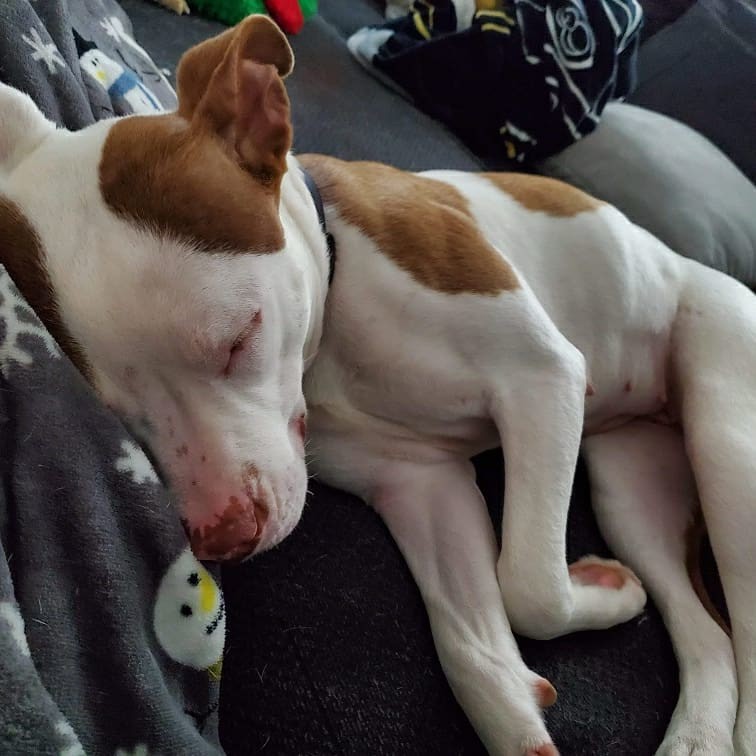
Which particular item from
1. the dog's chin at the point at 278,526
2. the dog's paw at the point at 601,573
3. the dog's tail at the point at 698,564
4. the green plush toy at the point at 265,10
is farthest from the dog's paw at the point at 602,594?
the green plush toy at the point at 265,10

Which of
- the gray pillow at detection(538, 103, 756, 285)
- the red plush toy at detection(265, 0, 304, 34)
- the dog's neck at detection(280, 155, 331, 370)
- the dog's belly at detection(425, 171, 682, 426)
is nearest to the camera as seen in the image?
the dog's neck at detection(280, 155, 331, 370)

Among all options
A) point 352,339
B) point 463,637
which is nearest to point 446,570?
point 463,637

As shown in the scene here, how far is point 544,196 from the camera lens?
171 cm

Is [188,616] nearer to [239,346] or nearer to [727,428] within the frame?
[239,346]

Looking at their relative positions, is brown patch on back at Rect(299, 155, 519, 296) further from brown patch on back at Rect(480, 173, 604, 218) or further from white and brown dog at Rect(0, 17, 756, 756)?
brown patch on back at Rect(480, 173, 604, 218)

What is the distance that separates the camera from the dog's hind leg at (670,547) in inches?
48.6

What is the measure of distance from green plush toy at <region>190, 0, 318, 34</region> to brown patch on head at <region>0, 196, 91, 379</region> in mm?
1923

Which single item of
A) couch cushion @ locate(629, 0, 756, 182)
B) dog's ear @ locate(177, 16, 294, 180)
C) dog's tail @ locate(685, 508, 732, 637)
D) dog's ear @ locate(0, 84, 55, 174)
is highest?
dog's ear @ locate(177, 16, 294, 180)

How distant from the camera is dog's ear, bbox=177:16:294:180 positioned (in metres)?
1.13

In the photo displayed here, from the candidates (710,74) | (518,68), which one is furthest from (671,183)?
(710,74)

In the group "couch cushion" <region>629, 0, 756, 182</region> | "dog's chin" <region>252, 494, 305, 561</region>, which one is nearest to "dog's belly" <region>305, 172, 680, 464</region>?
"dog's chin" <region>252, 494, 305, 561</region>

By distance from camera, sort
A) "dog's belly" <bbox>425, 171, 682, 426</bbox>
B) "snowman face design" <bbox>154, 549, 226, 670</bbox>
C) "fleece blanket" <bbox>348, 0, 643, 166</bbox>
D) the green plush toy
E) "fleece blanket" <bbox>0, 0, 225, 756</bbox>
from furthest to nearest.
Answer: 1. the green plush toy
2. "fleece blanket" <bbox>348, 0, 643, 166</bbox>
3. "dog's belly" <bbox>425, 171, 682, 426</bbox>
4. "snowman face design" <bbox>154, 549, 226, 670</bbox>
5. "fleece blanket" <bbox>0, 0, 225, 756</bbox>

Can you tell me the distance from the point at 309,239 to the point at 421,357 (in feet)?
0.85

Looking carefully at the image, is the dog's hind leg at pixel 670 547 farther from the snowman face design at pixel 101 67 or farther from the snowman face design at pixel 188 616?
the snowman face design at pixel 101 67
